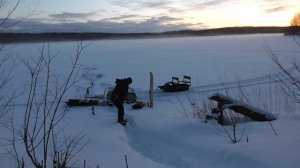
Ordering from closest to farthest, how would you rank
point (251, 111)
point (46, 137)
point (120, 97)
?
point (46, 137) → point (251, 111) → point (120, 97)

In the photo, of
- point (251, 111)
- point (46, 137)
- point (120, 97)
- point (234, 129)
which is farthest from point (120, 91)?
point (234, 129)

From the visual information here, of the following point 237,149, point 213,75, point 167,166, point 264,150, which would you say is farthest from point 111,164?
point 213,75

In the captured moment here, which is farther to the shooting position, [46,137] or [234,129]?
[46,137]

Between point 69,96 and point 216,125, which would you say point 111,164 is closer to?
point 216,125

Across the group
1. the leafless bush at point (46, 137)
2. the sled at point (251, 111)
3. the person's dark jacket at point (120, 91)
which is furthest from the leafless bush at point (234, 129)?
the person's dark jacket at point (120, 91)

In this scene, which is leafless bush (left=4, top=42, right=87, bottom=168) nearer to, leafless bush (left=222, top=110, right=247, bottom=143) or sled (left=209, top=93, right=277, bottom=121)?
leafless bush (left=222, top=110, right=247, bottom=143)

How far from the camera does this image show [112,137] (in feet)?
30.4

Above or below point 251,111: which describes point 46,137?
below

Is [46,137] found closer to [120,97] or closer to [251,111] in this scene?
[120,97]

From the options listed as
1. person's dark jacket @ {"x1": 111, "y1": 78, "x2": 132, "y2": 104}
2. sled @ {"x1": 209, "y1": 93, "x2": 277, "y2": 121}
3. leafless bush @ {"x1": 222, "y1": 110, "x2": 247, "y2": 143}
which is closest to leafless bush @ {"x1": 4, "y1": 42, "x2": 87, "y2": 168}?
person's dark jacket @ {"x1": 111, "y1": 78, "x2": 132, "y2": 104}

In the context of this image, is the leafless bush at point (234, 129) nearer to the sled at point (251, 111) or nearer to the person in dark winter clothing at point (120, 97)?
the sled at point (251, 111)

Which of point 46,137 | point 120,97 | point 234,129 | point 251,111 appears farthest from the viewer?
point 120,97

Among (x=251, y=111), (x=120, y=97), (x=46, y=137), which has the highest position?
(x=251, y=111)

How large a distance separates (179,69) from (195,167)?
66.3ft
